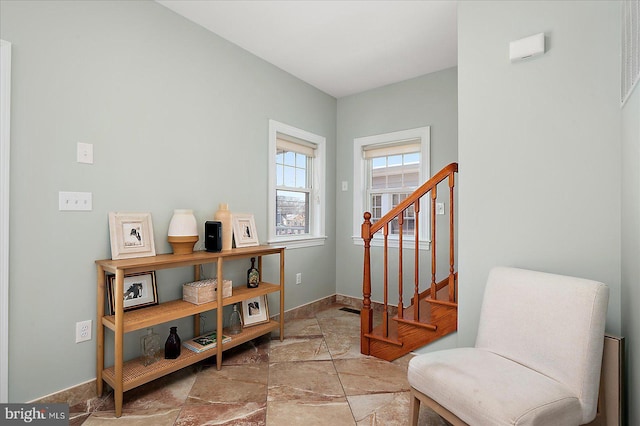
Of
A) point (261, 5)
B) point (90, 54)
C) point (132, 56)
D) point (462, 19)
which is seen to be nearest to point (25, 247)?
point (90, 54)

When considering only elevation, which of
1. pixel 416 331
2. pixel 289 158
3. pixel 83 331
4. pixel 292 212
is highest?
pixel 289 158

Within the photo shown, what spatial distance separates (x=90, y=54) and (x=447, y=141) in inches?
121

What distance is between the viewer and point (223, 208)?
268cm

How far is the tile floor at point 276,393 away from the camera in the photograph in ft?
5.97

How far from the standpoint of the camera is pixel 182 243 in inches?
92.1

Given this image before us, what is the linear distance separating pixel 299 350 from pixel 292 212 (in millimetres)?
1563

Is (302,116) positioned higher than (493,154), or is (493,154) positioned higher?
(302,116)

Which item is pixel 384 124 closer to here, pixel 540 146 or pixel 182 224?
pixel 540 146

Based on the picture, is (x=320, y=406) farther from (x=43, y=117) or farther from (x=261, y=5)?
(x=261, y=5)

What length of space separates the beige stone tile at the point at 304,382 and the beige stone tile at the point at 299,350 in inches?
3.5

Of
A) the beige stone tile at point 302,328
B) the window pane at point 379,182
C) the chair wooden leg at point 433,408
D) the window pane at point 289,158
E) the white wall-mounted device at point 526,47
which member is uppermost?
the white wall-mounted device at point 526,47

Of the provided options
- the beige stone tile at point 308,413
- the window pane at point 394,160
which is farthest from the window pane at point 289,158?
the beige stone tile at point 308,413

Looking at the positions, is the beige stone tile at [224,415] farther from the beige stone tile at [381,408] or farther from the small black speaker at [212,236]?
the small black speaker at [212,236]

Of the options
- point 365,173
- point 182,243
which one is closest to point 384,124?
point 365,173
